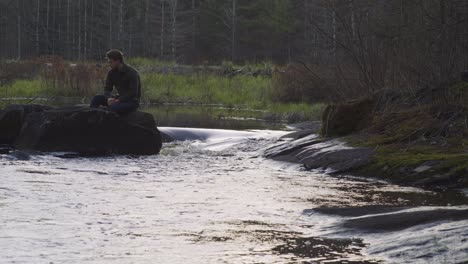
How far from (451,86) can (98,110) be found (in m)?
5.71

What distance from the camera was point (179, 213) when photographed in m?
8.21

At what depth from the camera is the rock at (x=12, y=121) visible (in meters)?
14.9

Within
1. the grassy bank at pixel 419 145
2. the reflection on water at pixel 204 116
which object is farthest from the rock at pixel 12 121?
the grassy bank at pixel 419 145

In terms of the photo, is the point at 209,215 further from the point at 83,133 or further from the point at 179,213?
the point at 83,133

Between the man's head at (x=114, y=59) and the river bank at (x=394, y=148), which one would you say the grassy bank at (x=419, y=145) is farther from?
the man's head at (x=114, y=59)

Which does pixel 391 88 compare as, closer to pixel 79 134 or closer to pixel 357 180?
pixel 357 180

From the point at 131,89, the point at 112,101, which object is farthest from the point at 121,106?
the point at 131,89

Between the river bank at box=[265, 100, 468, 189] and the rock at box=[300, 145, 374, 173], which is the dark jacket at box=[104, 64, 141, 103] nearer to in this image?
the river bank at box=[265, 100, 468, 189]

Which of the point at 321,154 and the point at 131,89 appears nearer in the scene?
the point at 321,154

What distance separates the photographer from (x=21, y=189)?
9.47 metres

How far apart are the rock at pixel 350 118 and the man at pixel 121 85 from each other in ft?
11.2

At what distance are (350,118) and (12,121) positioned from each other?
5.89 metres

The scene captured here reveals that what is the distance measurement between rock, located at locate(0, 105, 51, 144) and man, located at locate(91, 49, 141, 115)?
1.18 metres

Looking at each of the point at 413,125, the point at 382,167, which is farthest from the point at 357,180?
the point at 413,125
